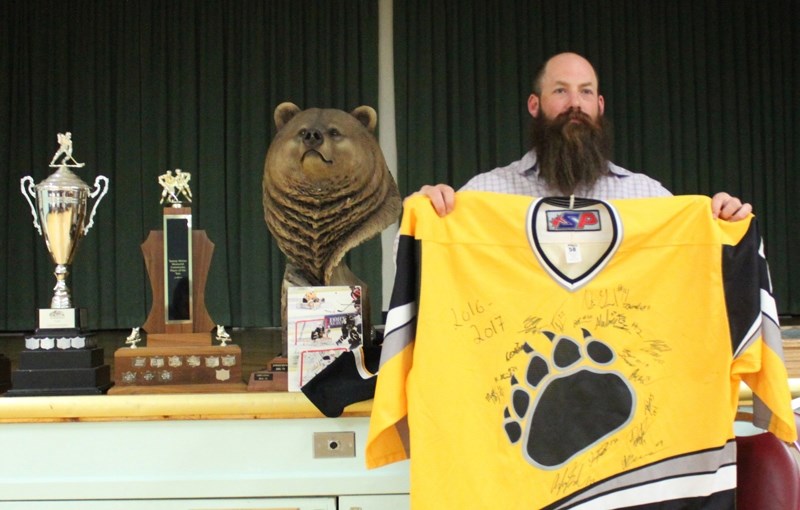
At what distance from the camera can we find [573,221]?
1402 mm

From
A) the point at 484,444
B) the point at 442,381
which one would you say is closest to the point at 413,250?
the point at 442,381

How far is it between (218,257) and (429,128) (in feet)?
7.32

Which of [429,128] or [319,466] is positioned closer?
[319,466]

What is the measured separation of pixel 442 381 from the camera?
1350mm

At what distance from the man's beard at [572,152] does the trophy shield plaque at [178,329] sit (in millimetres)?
890

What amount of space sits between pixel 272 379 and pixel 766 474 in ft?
3.35

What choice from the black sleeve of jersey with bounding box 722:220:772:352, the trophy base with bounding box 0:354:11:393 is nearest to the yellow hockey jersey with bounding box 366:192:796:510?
the black sleeve of jersey with bounding box 722:220:772:352

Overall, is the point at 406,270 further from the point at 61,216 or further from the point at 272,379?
the point at 61,216

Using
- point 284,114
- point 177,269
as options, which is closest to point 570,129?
point 284,114

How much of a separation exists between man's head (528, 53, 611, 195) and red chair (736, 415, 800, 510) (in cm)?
75

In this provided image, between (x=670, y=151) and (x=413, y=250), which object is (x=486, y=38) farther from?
(x=413, y=250)

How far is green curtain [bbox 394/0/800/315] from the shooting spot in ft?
22.0

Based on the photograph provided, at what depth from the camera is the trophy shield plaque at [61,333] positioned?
1637 mm

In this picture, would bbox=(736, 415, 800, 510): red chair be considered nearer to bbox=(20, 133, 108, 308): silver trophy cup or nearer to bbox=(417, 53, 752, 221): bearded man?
bbox=(417, 53, 752, 221): bearded man
